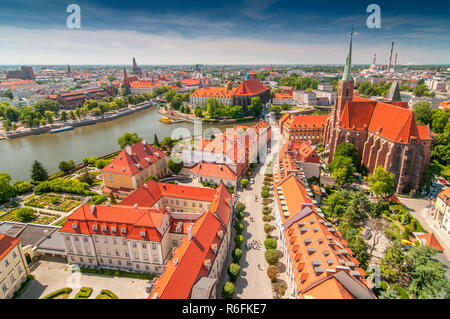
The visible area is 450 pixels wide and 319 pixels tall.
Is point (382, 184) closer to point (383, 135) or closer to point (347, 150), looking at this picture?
point (347, 150)

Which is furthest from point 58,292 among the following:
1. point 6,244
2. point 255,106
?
point 255,106

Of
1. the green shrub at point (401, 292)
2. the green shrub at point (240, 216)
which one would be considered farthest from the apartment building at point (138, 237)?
the green shrub at point (401, 292)

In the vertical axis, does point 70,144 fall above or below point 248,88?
below

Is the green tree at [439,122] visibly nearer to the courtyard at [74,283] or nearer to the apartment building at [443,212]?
the apartment building at [443,212]

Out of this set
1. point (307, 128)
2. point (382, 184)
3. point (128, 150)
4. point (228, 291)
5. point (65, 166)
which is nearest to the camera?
point (228, 291)

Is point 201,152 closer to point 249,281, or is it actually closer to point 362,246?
point 249,281

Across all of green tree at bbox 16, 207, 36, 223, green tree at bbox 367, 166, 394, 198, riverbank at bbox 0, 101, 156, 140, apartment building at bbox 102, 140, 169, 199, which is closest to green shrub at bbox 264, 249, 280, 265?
green tree at bbox 367, 166, 394, 198
